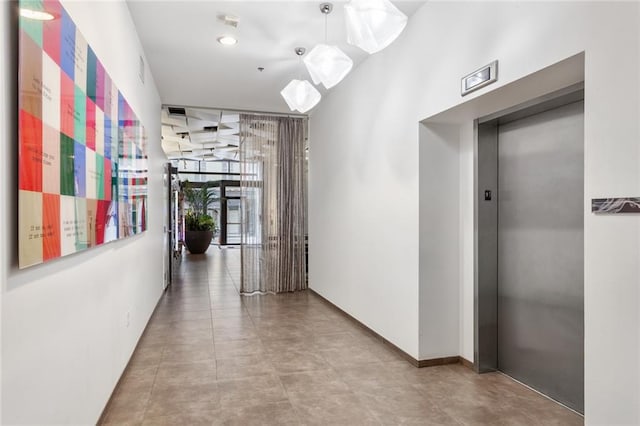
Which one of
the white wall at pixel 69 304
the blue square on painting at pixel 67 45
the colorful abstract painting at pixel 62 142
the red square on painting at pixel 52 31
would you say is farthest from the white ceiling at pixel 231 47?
the red square on painting at pixel 52 31

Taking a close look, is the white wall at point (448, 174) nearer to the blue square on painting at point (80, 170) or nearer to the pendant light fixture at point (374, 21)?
the pendant light fixture at point (374, 21)

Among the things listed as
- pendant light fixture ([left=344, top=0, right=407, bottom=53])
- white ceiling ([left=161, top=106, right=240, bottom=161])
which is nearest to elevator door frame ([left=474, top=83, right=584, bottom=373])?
pendant light fixture ([left=344, top=0, right=407, bottom=53])

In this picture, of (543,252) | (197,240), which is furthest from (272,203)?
(197,240)

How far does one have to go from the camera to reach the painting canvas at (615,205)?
1.72 m

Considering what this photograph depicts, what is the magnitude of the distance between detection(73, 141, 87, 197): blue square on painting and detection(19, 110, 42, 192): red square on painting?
39cm

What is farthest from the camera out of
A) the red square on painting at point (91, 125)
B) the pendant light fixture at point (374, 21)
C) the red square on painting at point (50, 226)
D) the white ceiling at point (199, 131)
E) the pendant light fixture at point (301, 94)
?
the white ceiling at point (199, 131)

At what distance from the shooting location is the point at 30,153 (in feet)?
4.61

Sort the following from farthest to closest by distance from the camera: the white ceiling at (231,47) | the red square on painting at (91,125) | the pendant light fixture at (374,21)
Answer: the white ceiling at (231,47) → the pendant light fixture at (374,21) → the red square on painting at (91,125)

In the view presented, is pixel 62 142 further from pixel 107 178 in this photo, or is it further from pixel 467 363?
pixel 467 363

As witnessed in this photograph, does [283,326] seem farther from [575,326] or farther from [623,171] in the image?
[623,171]

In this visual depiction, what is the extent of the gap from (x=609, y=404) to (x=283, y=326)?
342 centimetres

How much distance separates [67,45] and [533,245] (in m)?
3.22

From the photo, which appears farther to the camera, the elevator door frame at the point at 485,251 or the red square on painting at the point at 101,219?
the elevator door frame at the point at 485,251

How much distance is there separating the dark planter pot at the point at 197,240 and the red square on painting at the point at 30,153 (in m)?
11.6
